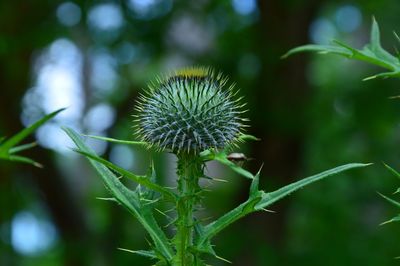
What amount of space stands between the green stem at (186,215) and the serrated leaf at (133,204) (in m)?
0.04

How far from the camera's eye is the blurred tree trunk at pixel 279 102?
8141 mm

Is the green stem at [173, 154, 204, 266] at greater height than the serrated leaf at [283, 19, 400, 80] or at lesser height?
lesser

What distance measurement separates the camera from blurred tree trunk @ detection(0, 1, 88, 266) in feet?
25.8

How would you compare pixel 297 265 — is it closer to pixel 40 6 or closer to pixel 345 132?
pixel 345 132

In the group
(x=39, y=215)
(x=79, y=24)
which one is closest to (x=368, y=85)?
(x=79, y=24)

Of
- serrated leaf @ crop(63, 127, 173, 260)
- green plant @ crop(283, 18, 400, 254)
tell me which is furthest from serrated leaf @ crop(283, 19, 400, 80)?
serrated leaf @ crop(63, 127, 173, 260)

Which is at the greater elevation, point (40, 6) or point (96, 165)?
point (40, 6)

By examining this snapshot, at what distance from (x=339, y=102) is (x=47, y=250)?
24.8 feet

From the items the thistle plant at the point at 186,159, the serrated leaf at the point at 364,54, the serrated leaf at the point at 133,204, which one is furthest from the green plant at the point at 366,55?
the serrated leaf at the point at 133,204

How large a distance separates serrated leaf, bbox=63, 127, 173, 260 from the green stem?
4cm

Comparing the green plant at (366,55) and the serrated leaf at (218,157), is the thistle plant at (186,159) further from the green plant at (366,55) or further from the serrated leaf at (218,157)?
the green plant at (366,55)

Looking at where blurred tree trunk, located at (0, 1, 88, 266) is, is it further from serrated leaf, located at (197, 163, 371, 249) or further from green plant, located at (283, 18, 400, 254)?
serrated leaf, located at (197, 163, 371, 249)

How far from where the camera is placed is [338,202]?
10.6m

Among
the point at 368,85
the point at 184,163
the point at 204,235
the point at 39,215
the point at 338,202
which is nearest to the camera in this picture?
the point at 204,235
